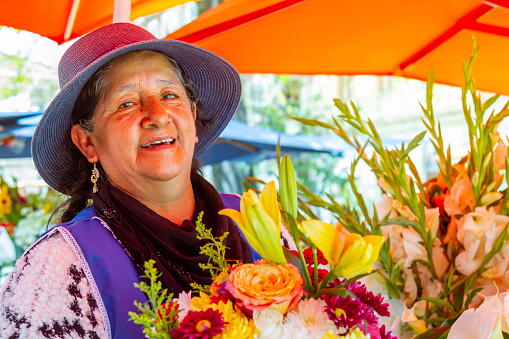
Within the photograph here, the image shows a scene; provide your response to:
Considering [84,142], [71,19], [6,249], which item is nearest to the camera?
[84,142]

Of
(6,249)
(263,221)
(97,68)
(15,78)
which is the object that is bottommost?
(6,249)

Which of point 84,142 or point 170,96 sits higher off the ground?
point 170,96

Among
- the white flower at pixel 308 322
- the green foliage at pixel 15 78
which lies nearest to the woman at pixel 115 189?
the white flower at pixel 308 322

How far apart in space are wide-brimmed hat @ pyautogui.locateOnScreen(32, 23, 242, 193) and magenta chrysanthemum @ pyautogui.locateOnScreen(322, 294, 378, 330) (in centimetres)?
101

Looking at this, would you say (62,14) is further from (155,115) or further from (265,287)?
(265,287)

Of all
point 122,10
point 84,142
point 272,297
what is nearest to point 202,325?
point 272,297

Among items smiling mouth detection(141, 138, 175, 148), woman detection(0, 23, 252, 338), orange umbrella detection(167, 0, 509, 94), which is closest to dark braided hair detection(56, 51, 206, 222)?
woman detection(0, 23, 252, 338)

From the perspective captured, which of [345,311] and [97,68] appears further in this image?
[97,68]

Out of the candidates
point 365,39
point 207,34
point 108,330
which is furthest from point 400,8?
point 108,330

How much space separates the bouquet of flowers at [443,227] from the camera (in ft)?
4.31

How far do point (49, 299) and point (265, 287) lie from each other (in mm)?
685

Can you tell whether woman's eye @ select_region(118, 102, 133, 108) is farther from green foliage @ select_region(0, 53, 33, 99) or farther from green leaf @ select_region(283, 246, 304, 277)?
green foliage @ select_region(0, 53, 33, 99)

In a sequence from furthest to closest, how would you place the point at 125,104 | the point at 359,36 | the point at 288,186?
the point at 359,36, the point at 125,104, the point at 288,186

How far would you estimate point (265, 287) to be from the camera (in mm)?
773
